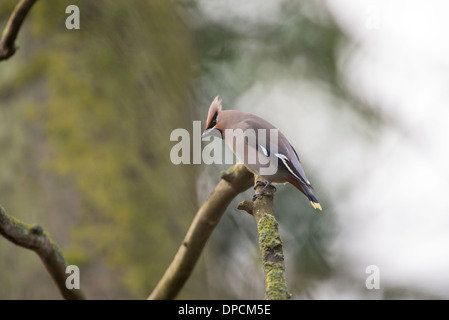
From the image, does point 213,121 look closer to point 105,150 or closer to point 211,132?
point 211,132

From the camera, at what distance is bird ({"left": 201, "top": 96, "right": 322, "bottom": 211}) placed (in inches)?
109

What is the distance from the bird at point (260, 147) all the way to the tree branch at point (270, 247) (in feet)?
0.53

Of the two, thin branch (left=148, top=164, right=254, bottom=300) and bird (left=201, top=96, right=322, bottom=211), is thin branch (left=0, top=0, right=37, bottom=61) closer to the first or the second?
bird (left=201, top=96, right=322, bottom=211)

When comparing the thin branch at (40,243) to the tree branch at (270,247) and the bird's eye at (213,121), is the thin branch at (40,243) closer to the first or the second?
the tree branch at (270,247)

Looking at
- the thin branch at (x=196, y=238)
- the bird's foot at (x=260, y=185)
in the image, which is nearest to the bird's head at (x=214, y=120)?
the thin branch at (x=196, y=238)

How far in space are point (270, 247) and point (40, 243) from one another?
0.99m

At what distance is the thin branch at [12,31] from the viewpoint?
2684 mm

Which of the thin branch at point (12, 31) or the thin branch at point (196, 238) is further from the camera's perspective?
the thin branch at point (196, 238)

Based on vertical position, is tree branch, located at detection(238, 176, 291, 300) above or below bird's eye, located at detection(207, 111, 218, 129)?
below

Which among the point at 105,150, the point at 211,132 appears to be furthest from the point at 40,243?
the point at 105,150

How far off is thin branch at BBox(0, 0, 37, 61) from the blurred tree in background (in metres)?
1.26

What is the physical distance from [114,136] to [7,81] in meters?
0.89

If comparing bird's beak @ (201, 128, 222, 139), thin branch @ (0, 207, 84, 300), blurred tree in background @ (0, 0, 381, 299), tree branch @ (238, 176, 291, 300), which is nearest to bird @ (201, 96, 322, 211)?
bird's beak @ (201, 128, 222, 139)
